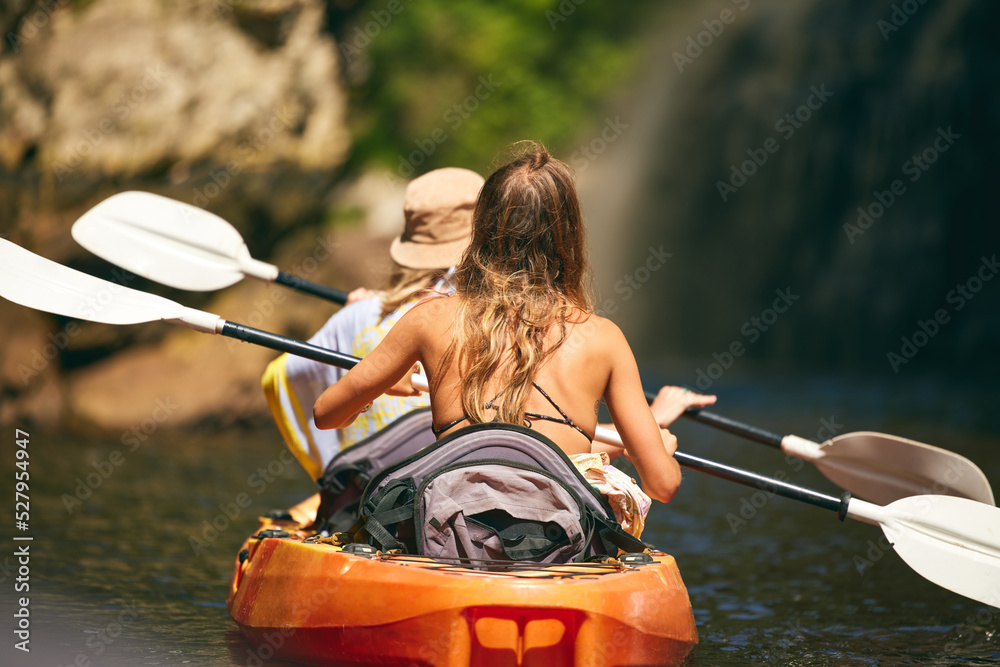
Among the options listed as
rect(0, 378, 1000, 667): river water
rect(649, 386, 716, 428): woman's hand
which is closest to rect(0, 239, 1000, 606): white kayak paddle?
rect(649, 386, 716, 428): woman's hand

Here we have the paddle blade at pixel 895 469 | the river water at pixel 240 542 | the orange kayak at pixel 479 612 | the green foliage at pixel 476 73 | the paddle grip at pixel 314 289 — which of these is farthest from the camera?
the green foliage at pixel 476 73

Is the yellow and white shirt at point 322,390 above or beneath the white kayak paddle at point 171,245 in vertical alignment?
beneath

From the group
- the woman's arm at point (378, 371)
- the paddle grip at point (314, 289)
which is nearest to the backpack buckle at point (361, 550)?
the woman's arm at point (378, 371)

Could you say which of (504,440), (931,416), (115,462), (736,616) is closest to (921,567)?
(736,616)

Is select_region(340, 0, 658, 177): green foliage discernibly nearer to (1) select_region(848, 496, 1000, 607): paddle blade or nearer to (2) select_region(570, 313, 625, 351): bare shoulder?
(1) select_region(848, 496, 1000, 607): paddle blade

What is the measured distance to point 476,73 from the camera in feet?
42.8

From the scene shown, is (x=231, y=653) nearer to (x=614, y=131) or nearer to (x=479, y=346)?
(x=479, y=346)

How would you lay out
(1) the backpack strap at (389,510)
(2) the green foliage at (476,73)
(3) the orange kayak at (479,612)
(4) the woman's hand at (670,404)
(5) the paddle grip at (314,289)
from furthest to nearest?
1. (2) the green foliage at (476,73)
2. (5) the paddle grip at (314,289)
3. (4) the woman's hand at (670,404)
4. (1) the backpack strap at (389,510)
5. (3) the orange kayak at (479,612)

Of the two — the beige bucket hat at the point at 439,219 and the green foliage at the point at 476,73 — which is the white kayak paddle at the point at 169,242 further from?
the green foliage at the point at 476,73

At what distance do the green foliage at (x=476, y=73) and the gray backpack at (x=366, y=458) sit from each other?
863cm

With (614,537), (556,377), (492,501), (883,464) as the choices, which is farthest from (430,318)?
(883,464)

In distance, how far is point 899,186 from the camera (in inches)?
542

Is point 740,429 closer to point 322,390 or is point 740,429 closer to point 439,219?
point 439,219

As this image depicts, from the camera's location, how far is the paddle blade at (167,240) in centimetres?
470
